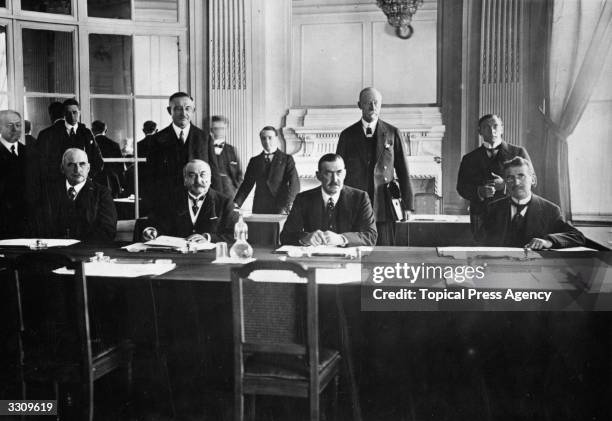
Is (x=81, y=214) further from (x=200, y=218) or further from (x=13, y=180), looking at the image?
(x=13, y=180)

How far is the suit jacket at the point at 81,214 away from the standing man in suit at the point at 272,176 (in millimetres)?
1533

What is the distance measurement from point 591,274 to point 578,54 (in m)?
3.24

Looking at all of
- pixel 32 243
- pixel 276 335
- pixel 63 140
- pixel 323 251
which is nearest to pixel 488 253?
pixel 323 251

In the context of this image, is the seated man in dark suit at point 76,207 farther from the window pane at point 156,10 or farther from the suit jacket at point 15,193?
the window pane at point 156,10

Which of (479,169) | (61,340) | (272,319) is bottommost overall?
(61,340)

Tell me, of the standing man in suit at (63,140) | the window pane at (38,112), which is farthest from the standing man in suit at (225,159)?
the window pane at (38,112)

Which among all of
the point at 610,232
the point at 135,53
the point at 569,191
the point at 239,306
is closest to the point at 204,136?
the point at 135,53

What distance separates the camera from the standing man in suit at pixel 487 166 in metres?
4.50

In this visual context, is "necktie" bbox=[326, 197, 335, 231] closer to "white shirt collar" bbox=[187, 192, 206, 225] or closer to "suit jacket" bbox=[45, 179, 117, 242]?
"white shirt collar" bbox=[187, 192, 206, 225]

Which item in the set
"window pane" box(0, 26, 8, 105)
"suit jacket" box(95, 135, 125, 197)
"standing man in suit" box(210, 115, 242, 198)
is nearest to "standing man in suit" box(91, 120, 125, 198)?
"suit jacket" box(95, 135, 125, 197)

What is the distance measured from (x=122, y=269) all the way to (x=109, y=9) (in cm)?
396

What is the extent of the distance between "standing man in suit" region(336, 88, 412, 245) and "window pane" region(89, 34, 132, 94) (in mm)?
2574

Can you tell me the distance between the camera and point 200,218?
12.4ft

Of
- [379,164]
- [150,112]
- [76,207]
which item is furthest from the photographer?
[150,112]
